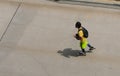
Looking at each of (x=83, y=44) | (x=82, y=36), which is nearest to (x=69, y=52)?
(x=83, y=44)

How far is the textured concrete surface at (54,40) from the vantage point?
45.3 ft

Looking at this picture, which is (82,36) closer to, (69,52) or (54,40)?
(69,52)

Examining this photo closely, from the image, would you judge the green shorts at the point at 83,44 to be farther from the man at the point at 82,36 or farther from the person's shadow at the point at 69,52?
the person's shadow at the point at 69,52

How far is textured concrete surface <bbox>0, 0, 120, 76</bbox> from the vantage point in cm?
1380

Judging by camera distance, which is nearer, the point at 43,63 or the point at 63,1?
the point at 43,63

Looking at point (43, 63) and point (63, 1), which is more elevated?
point (63, 1)

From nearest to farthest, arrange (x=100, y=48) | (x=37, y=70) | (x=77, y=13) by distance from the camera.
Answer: (x=37, y=70)
(x=100, y=48)
(x=77, y=13)

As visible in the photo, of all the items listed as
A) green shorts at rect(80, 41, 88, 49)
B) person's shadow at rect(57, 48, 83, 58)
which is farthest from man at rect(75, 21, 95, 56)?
person's shadow at rect(57, 48, 83, 58)

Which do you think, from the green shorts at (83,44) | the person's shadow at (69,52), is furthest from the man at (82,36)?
the person's shadow at (69,52)

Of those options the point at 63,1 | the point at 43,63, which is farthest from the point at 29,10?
the point at 43,63

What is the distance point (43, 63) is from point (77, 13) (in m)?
4.02

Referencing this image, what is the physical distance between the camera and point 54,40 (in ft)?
50.6

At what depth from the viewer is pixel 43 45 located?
15125 mm

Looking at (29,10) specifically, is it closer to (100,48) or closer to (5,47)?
(5,47)
